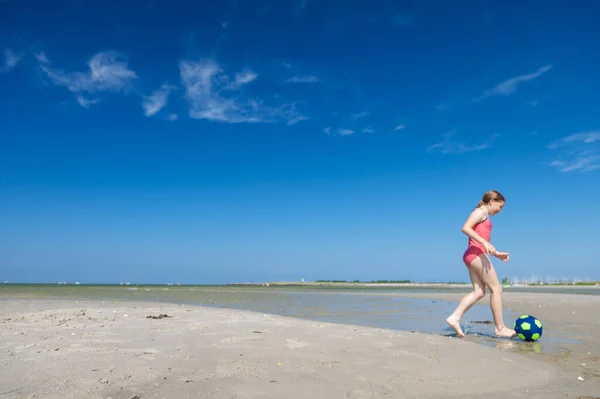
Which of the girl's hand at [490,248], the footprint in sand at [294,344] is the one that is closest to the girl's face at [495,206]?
the girl's hand at [490,248]

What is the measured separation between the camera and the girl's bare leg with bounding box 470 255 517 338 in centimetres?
711

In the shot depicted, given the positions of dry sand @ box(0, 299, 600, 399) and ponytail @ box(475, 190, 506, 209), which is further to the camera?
ponytail @ box(475, 190, 506, 209)

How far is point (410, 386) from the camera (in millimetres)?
3678

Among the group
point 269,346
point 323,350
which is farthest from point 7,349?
point 323,350

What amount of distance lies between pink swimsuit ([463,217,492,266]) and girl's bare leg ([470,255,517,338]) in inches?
3.5

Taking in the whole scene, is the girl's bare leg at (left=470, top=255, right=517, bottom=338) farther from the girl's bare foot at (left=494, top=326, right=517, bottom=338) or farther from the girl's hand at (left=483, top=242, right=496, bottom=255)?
the girl's hand at (left=483, top=242, right=496, bottom=255)

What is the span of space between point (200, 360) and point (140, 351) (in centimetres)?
93

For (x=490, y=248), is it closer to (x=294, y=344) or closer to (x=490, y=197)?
(x=490, y=197)

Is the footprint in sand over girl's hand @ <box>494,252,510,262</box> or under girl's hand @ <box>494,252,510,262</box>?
under

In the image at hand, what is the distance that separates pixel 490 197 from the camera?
7.54m

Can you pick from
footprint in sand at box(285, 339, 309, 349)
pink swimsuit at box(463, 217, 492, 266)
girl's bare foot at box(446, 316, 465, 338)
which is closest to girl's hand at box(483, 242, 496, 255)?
pink swimsuit at box(463, 217, 492, 266)

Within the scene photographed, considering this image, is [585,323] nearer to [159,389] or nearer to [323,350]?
[323,350]

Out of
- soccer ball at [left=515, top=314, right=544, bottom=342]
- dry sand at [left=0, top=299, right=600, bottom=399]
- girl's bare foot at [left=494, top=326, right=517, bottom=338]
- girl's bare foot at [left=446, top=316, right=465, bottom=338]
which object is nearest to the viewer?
dry sand at [left=0, top=299, right=600, bottom=399]

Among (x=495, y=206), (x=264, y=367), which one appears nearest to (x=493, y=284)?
(x=495, y=206)
